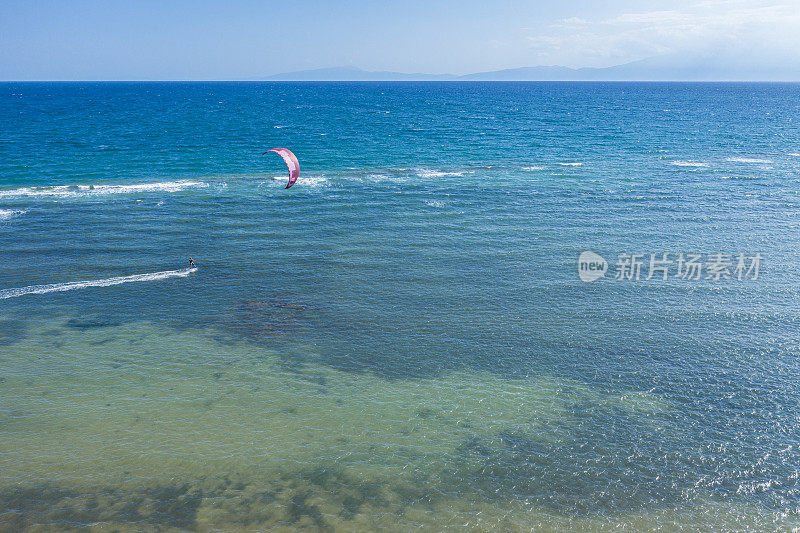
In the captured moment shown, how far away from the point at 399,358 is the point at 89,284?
25.4 m

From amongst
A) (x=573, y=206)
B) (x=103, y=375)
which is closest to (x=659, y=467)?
(x=103, y=375)

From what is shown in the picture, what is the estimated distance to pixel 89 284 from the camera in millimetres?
42000

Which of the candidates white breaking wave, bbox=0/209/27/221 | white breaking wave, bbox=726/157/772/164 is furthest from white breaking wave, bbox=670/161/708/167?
white breaking wave, bbox=0/209/27/221

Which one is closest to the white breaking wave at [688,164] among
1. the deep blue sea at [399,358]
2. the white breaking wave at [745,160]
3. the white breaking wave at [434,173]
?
the white breaking wave at [745,160]

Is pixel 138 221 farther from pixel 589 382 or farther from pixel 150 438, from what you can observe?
pixel 589 382

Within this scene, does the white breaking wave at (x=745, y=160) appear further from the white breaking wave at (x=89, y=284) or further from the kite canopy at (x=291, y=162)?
the white breaking wave at (x=89, y=284)

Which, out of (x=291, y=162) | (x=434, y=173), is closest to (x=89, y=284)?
(x=291, y=162)

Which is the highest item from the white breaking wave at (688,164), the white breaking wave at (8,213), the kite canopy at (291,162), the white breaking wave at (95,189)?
the kite canopy at (291,162)

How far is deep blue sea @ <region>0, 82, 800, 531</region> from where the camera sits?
22531 mm

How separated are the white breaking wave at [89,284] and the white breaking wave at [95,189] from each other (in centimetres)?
3014

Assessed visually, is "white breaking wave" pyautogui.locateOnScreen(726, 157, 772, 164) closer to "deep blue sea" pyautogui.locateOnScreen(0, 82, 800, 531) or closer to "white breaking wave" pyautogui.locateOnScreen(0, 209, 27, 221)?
"deep blue sea" pyautogui.locateOnScreen(0, 82, 800, 531)

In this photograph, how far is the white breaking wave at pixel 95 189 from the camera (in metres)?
68.4

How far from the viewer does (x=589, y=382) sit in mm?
30125

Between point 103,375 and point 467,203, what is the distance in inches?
1727
